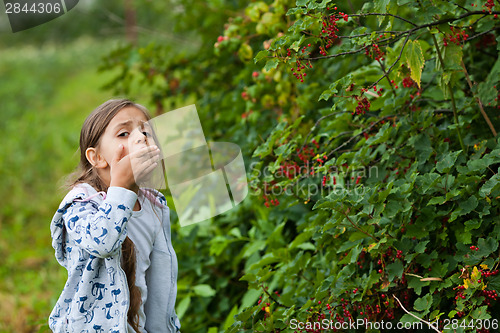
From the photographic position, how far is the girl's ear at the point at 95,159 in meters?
1.36

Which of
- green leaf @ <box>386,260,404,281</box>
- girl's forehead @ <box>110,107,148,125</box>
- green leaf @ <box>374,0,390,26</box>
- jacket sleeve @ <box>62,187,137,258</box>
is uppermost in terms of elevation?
green leaf @ <box>374,0,390,26</box>

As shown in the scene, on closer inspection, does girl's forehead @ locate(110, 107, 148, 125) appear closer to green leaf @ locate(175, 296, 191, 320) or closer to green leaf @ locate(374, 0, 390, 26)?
green leaf @ locate(374, 0, 390, 26)

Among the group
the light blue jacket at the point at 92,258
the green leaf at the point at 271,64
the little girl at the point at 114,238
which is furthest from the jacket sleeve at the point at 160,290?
the green leaf at the point at 271,64

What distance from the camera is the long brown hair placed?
1.31m

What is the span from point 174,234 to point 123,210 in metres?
1.56

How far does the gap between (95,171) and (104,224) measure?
25 cm

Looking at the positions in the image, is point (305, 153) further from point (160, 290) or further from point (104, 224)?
point (104, 224)

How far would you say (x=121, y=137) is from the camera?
1.36 meters

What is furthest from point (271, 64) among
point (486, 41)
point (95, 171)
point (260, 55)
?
point (486, 41)

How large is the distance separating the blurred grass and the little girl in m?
0.16

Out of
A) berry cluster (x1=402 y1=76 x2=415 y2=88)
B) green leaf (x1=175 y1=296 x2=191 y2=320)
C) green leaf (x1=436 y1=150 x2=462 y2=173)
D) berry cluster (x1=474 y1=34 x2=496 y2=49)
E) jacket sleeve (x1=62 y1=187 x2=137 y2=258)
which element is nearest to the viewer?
jacket sleeve (x1=62 y1=187 x2=137 y2=258)

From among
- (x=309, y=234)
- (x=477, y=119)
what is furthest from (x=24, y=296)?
(x=477, y=119)

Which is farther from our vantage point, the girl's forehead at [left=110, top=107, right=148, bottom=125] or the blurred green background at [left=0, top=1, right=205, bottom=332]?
the blurred green background at [left=0, top=1, right=205, bottom=332]

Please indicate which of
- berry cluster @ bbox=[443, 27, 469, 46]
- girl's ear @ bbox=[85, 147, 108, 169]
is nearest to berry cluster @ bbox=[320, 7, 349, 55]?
berry cluster @ bbox=[443, 27, 469, 46]
